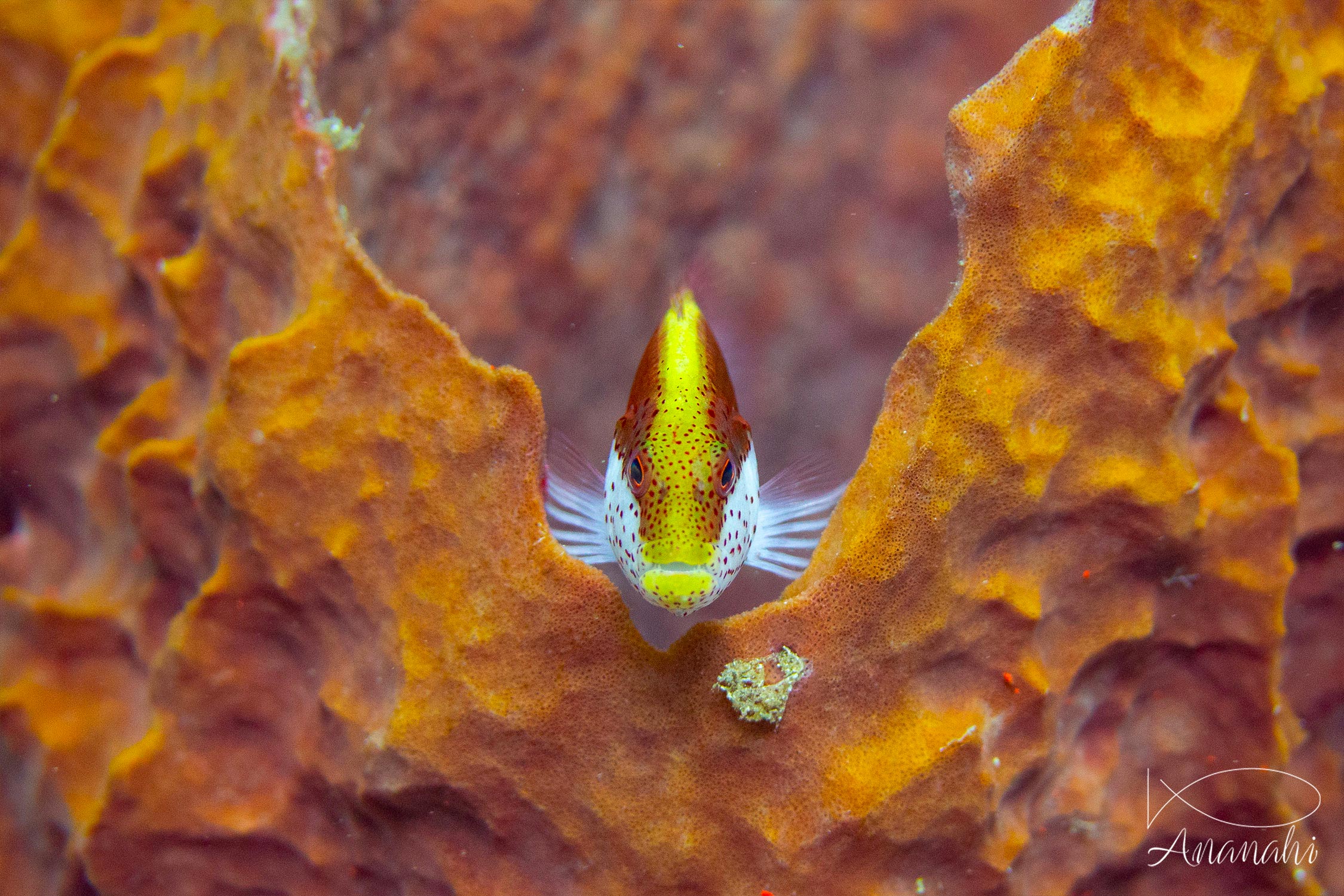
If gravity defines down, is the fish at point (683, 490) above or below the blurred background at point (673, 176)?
below

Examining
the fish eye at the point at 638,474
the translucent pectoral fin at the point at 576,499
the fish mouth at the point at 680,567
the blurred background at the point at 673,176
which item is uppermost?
the blurred background at the point at 673,176

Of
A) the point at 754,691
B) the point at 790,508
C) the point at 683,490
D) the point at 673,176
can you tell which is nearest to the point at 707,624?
the point at 754,691

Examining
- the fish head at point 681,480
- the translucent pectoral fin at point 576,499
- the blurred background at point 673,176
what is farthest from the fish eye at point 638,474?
the blurred background at point 673,176

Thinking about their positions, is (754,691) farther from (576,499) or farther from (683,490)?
(576,499)

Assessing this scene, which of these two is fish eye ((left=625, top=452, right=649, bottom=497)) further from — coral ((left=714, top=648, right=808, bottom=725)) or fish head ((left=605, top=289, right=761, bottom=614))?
coral ((left=714, top=648, right=808, bottom=725))

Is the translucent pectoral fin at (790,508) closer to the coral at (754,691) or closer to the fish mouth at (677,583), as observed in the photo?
the coral at (754,691)

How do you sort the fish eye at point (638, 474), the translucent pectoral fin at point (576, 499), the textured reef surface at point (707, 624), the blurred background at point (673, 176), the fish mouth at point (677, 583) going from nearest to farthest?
the fish mouth at point (677, 583) < the fish eye at point (638, 474) < the textured reef surface at point (707, 624) < the translucent pectoral fin at point (576, 499) < the blurred background at point (673, 176)

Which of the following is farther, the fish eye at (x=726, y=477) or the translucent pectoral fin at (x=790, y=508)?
the translucent pectoral fin at (x=790, y=508)
